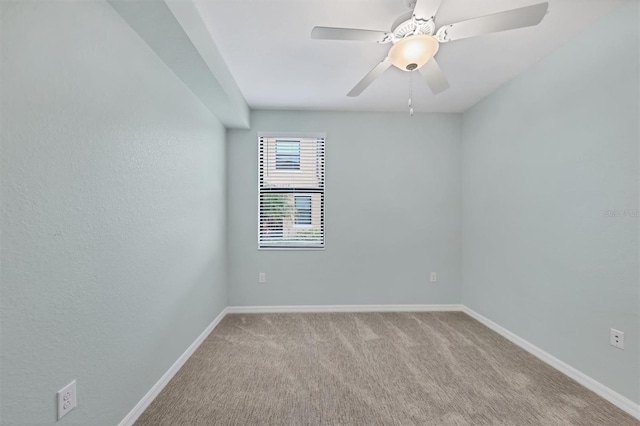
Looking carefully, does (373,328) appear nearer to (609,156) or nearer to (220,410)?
(220,410)

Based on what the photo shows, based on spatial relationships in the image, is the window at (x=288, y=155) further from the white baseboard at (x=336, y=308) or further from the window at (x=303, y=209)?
the white baseboard at (x=336, y=308)

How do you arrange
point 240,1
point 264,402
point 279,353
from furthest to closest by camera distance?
point 279,353, point 264,402, point 240,1

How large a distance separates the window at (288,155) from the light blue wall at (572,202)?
222 cm

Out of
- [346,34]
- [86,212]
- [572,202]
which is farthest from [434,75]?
[86,212]

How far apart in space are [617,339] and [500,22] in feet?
6.91

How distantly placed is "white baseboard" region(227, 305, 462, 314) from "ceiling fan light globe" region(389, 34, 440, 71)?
2.71m

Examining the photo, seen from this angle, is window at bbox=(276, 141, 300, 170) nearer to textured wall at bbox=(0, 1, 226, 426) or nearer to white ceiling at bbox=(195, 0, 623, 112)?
white ceiling at bbox=(195, 0, 623, 112)

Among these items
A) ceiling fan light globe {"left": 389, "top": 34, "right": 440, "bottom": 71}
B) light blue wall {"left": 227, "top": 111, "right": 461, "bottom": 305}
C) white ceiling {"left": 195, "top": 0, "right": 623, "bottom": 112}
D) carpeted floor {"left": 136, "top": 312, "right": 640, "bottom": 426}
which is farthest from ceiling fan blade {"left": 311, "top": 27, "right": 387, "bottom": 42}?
carpeted floor {"left": 136, "top": 312, "right": 640, "bottom": 426}

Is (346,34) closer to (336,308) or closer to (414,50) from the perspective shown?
(414,50)

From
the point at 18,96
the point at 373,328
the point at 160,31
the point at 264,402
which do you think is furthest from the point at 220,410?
the point at 160,31

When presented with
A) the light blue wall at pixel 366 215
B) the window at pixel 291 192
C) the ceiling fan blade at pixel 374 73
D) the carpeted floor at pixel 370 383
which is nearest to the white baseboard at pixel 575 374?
the carpeted floor at pixel 370 383

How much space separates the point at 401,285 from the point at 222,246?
2287 millimetres

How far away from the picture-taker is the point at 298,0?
154 cm

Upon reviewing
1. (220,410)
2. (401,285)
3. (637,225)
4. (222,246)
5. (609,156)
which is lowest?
(220,410)
